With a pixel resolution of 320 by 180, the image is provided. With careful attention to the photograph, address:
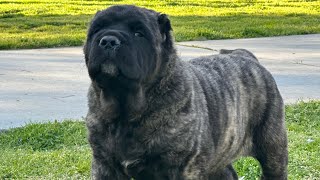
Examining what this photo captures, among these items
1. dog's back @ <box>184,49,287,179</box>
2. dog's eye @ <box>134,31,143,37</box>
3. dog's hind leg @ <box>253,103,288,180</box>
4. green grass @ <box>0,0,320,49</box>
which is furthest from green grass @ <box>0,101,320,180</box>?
green grass @ <box>0,0,320,49</box>

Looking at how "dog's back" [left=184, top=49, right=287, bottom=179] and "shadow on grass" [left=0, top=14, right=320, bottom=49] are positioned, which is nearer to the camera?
"dog's back" [left=184, top=49, right=287, bottom=179]

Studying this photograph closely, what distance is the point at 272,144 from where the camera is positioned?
561cm

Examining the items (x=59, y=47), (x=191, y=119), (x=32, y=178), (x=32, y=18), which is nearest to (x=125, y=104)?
(x=191, y=119)

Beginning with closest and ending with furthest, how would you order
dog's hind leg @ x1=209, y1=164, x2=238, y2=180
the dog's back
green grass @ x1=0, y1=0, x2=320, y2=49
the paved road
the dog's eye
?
1. the dog's eye
2. the dog's back
3. dog's hind leg @ x1=209, y1=164, x2=238, y2=180
4. the paved road
5. green grass @ x1=0, y1=0, x2=320, y2=49

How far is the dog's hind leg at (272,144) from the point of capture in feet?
18.4

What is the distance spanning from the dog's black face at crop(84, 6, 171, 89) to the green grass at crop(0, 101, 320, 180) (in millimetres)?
2290

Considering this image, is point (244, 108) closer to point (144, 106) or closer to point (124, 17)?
point (144, 106)

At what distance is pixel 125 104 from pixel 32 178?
2.24m

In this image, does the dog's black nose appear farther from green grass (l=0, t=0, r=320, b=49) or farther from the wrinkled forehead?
green grass (l=0, t=0, r=320, b=49)

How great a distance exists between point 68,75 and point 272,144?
6.62m

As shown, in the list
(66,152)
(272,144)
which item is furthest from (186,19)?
(272,144)

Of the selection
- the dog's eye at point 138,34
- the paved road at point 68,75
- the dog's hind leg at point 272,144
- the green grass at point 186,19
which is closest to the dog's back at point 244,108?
the dog's hind leg at point 272,144

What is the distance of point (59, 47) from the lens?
593 inches

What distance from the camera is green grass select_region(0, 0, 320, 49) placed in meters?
16.3
